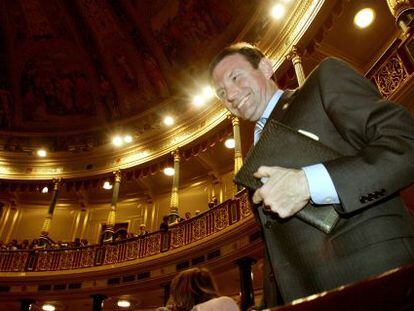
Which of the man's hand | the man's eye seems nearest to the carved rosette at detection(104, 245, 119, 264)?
the man's eye

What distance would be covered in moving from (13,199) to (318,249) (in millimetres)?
20732

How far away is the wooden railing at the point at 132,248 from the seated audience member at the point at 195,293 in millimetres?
7624

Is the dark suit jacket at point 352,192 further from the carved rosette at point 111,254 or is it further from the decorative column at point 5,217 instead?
the decorative column at point 5,217

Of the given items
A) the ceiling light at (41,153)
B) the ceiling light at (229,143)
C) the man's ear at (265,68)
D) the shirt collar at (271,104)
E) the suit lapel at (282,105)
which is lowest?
the suit lapel at (282,105)

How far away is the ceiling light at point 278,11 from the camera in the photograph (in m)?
11.9

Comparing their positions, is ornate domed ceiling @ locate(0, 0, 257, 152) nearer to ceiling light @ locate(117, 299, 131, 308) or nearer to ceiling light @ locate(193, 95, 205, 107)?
ceiling light @ locate(193, 95, 205, 107)

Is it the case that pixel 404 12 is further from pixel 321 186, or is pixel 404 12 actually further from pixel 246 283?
pixel 321 186

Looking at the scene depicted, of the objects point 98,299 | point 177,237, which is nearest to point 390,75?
point 177,237

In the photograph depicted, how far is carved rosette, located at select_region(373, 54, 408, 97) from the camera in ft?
23.2

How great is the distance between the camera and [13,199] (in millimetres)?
18875

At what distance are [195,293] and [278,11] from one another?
1106 centimetres

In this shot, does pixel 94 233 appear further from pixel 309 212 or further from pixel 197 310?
pixel 309 212

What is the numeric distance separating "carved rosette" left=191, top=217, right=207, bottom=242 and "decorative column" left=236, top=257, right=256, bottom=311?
5.85 ft

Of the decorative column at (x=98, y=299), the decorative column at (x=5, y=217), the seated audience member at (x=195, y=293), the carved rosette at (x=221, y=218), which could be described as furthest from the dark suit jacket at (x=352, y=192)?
the decorative column at (x=5, y=217)
